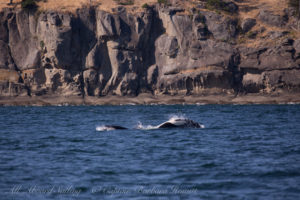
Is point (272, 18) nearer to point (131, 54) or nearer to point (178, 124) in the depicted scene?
point (131, 54)

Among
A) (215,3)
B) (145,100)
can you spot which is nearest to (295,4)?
(215,3)

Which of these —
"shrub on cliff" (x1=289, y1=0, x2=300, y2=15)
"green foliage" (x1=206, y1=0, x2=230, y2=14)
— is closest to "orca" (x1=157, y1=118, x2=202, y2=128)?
"green foliage" (x1=206, y1=0, x2=230, y2=14)

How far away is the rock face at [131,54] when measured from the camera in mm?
62125

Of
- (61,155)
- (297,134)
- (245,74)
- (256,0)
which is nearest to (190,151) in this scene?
(61,155)

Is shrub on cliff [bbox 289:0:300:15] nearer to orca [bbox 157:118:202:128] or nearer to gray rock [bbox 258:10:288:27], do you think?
gray rock [bbox 258:10:288:27]

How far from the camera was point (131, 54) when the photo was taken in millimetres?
65438

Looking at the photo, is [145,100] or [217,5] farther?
[217,5]

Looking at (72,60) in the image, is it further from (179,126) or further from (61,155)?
(61,155)

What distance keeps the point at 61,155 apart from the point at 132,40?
52.8 m

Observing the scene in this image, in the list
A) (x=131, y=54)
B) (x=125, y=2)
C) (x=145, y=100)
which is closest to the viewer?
(x=145, y=100)

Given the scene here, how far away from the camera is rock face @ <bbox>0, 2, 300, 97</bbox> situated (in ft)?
204

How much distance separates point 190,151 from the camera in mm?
14469

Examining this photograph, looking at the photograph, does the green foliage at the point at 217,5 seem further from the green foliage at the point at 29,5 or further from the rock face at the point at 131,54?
the green foliage at the point at 29,5

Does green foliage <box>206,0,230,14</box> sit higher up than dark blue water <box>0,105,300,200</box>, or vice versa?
green foliage <box>206,0,230,14</box>
